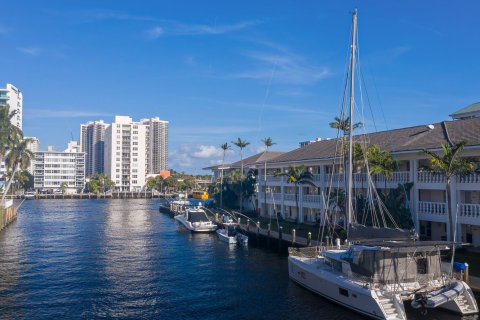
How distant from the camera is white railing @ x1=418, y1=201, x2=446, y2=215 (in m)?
39.4

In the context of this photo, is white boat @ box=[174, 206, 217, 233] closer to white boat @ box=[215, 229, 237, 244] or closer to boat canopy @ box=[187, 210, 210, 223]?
boat canopy @ box=[187, 210, 210, 223]

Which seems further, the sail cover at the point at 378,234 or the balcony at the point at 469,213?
the balcony at the point at 469,213

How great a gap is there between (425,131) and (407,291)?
2553cm

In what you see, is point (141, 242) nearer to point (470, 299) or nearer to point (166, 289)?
point (166, 289)

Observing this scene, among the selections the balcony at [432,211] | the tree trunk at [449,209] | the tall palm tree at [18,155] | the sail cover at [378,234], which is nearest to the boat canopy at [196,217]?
the balcony at [432,211]

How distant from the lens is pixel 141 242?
192ft

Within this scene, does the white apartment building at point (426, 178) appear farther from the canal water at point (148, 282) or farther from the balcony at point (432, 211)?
the canal water at point (148, 282)

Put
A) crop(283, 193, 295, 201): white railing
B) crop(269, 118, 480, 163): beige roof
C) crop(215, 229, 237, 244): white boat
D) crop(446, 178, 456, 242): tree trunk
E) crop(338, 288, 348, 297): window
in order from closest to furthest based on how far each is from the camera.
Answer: crop(338, 288, 348, 297): window → crop(446, 178, 456, 242): tree trunk → crop(269, 118, 480, 163): beige roof → crop(215, 229, 237, 244): white boat → crop(283, 193, 295, 201): white railing

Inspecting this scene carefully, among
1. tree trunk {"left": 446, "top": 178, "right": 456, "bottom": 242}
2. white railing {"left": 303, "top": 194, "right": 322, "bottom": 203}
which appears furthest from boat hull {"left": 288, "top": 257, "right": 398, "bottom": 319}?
white railing {"left": 303, "top": 194, "right": 322, "bottom": 203}

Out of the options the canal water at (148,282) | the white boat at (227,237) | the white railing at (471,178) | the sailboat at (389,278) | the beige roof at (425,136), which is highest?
A: the beige roof at (425,136)

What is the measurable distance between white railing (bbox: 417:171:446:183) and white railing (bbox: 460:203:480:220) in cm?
285

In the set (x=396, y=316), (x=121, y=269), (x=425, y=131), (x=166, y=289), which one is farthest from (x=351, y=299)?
(x=425, y=131)

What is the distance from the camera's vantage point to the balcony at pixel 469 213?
3612cm

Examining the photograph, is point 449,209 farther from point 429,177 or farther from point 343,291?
point 343,291
